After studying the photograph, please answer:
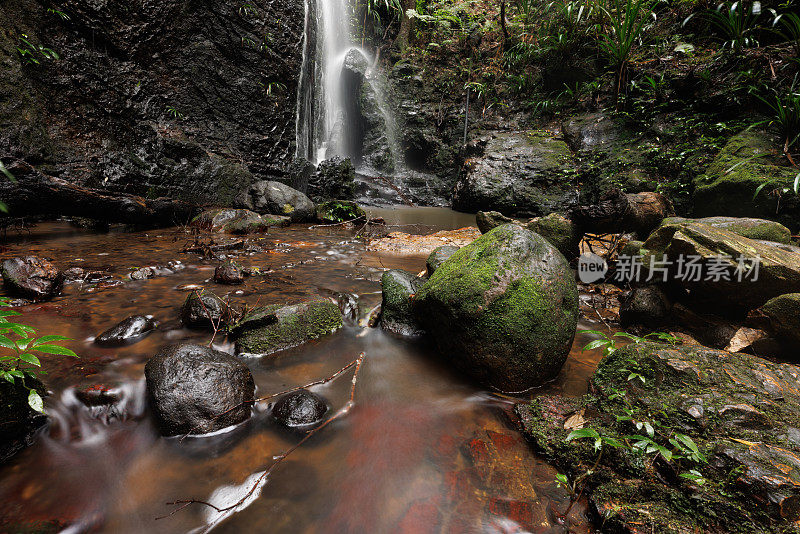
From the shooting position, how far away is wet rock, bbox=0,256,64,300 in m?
2.78

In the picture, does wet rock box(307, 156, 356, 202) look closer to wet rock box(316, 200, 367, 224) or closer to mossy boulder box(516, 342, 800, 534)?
wet rock box(316, 200, 367, 224)

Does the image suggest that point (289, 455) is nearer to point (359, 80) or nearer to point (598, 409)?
point (598, 409)

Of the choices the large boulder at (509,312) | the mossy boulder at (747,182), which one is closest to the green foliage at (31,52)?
the large boulder at (509,312)

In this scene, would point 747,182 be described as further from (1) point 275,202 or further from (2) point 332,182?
(2) point 332,182

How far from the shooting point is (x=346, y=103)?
14125 millimetres

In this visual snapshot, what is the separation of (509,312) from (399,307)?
110 cm

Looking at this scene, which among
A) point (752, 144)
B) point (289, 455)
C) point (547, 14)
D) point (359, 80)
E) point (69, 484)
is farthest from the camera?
point (359, 80)

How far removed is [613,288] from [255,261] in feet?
16.0

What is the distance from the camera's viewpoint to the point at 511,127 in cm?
1050

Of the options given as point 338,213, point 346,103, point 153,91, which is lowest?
point 338,213

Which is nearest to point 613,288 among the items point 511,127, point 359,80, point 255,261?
point 255,261

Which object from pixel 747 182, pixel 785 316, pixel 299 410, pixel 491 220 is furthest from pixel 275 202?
pixel 747 182

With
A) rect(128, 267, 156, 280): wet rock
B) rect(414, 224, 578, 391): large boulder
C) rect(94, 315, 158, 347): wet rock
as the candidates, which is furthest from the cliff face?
rect(414, 224, 578, 391): large boulder

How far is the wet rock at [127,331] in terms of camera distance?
2.27 meters
